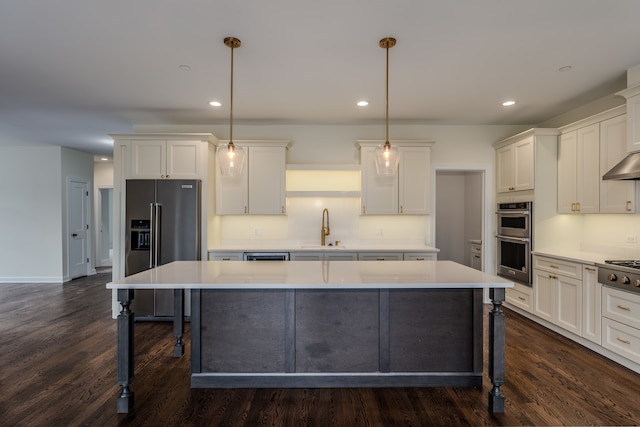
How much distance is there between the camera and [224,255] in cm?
419

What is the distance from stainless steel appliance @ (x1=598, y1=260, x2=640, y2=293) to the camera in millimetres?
2686

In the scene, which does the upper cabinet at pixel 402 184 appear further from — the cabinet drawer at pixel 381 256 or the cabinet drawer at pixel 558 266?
the cabinet drawer at pixel 558 266

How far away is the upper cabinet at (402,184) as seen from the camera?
447 centimetres

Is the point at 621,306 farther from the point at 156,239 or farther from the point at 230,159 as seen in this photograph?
the point at 156,239

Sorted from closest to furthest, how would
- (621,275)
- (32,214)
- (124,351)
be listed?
1. (124,351)
2. (621,275)
3. (32,214)

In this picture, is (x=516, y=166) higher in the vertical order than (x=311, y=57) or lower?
lower

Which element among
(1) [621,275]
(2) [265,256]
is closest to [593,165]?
(1) [621,275]

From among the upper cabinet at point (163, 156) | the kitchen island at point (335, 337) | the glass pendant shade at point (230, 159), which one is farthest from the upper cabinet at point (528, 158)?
the upper cabinet at point (163, 156)

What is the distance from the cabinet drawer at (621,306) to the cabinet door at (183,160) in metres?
4.41

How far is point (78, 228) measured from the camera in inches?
271

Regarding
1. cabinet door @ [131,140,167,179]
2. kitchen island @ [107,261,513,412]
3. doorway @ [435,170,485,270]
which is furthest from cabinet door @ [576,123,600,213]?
cabinet door @ [131,140,167,179]

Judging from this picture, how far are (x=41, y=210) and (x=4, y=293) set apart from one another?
1.65 metres

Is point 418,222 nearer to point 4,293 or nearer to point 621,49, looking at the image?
point 621,49

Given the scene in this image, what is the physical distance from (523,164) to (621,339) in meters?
2.11
